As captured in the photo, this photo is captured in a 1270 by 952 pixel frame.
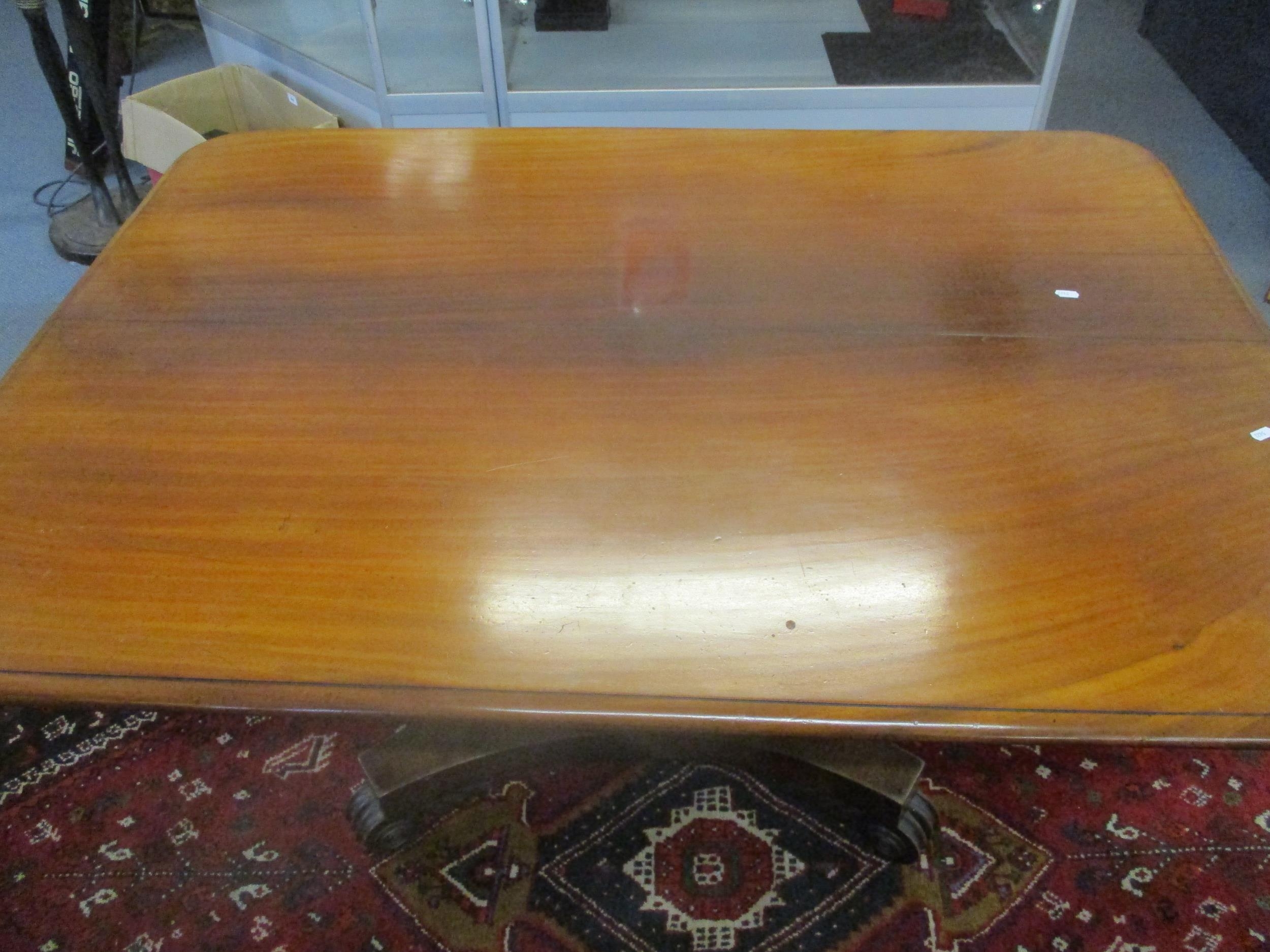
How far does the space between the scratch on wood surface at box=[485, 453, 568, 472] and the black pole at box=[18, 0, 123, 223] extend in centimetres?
169

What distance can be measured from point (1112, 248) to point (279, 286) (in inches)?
36.1

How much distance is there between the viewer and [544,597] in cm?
72

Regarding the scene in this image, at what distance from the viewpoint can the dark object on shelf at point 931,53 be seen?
1.97 meters

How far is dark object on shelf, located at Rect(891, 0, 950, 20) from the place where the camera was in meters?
2.02

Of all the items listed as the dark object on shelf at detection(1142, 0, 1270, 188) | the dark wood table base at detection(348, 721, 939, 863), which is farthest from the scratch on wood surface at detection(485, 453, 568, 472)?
the dark object on shelf at detection(1142, 0, 1270, 188)

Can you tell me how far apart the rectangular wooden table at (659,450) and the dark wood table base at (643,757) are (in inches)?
14.5

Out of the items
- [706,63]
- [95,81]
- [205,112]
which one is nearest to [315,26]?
[205,112]

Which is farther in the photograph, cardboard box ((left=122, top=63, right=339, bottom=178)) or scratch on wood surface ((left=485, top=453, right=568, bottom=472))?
cardboard box ((left=122, top=63, right=339, bottom=178))

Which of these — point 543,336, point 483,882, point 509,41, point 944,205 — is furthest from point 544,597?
point 509,41

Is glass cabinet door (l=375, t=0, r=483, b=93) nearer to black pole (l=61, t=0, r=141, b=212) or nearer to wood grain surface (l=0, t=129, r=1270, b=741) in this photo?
black pole (l=61, t=0, r=141, b=212)

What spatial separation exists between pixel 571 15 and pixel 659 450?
1600 millimetres

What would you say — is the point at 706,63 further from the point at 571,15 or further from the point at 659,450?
the point at 659,450

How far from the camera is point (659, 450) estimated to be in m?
0.84

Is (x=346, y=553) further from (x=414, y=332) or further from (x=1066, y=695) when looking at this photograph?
(x=1066, y=695)
